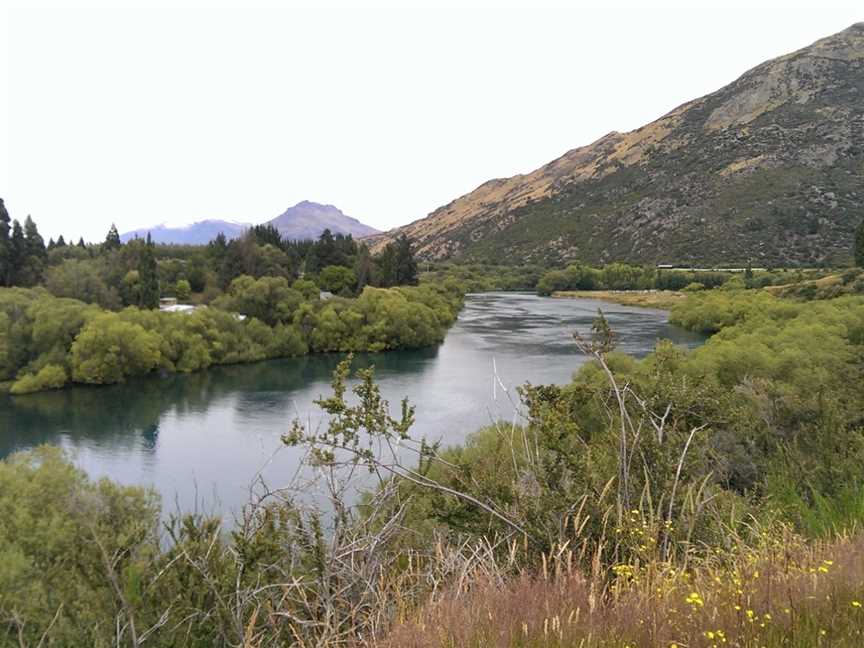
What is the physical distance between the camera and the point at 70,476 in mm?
12188

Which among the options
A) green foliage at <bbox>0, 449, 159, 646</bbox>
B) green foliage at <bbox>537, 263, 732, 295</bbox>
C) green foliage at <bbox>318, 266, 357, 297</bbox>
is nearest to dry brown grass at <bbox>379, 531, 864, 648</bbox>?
green foliage at <bbox>0, 449, 159, 646</bbox>

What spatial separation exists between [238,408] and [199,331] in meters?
13.2

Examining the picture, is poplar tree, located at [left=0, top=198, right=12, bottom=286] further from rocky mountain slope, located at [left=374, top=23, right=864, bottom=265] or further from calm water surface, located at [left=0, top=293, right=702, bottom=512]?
rocky mountain slope, located at [left=374, top=23, right=864, bottom=265]

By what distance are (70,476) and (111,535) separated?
240cm

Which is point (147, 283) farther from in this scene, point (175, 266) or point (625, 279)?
point (625, 279)

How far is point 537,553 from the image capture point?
3408 mm

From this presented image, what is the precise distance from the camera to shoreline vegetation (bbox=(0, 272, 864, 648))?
86.2 inches

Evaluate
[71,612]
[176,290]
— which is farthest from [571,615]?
[176,290]

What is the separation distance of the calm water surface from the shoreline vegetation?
4727 millimetres

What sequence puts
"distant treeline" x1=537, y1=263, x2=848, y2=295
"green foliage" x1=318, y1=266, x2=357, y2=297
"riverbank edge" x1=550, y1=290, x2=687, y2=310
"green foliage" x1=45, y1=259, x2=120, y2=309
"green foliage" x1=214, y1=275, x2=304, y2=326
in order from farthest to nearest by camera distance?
"riverbank edge" x1=550, y1=290, x2=687, y2=310
"green foliage" x1=318, y1=266, x2=357, y2=297
"distant treeline" x1=537, y1=263, x2=848, y2=295
"green foliage" x1=214, y1=275, x2=304, y2=326
"green foliage" x1=45, y1=259, x2=120, y2=309

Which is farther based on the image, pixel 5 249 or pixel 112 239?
pixel 112 239

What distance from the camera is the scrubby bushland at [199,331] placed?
1286 inches

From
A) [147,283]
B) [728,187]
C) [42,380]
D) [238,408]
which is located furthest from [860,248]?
[42,380]

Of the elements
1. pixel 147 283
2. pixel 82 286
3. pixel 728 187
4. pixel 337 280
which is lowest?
pixel 337 280
